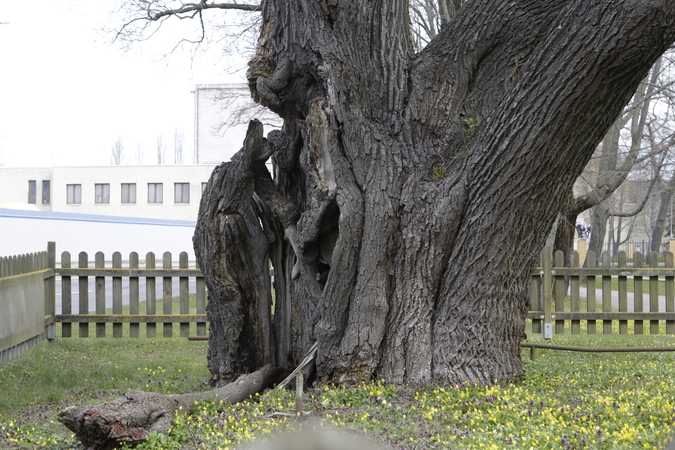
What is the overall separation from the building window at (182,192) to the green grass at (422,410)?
42.6m

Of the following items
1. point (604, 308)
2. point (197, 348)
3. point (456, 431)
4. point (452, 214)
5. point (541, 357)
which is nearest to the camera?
point (456, 431)

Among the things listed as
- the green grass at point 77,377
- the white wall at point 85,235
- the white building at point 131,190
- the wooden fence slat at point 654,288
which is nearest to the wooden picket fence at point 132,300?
the green grass at point 77,377

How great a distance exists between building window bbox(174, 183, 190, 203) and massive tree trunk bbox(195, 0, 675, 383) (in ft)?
145

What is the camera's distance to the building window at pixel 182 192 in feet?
165

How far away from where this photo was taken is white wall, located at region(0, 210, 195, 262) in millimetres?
32531

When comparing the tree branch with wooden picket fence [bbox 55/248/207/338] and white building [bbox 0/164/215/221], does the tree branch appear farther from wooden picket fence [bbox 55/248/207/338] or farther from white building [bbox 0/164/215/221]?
white building [bbox 0/164/215/221]

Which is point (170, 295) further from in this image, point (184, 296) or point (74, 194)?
point (74, 194)

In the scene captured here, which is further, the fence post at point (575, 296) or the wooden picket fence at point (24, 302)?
the fence post at point (575, 296)

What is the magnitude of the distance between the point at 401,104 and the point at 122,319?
671 centimetres

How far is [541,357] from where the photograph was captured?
9.42 meters

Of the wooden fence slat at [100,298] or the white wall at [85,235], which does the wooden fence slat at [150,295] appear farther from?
the white wall at [85,235]

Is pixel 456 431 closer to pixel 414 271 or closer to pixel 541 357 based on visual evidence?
pixel 414 271

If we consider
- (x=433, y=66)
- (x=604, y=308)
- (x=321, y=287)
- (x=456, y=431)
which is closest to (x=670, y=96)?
(x=604, y=308)

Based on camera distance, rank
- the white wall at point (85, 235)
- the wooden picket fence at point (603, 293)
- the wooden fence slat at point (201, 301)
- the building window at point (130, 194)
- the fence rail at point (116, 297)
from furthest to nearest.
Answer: the building window at point (130, 194) → the white wall at point (85, 235) → the wooden picket fence at point (603, 293) → the wooden fence slat at point (201, 301) → the fence rail at point (116, 297)
